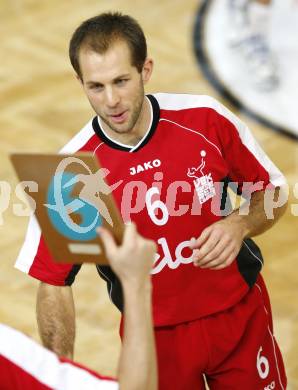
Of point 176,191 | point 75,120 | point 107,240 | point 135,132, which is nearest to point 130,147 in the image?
point 135,132

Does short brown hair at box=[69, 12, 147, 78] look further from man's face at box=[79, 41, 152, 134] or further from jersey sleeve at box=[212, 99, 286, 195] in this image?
jersey sleeve at box=[212, 99, 286, 195]

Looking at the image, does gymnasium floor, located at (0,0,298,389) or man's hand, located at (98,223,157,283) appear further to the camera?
gymnasium floor, located at (0,0,298,389)

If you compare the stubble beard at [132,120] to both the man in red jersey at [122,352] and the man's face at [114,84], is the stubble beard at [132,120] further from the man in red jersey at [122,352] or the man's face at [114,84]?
the man in red jersey at [122,352]

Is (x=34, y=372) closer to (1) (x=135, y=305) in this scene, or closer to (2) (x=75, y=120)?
(1) (x=135, y=305)

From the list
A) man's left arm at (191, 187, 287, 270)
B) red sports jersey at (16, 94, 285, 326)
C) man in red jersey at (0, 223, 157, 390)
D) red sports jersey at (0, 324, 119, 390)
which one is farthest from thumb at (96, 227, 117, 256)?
red sports jersey at (16, 94, 285, 326)

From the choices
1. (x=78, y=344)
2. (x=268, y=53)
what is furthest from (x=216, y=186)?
(x=268, y=53)

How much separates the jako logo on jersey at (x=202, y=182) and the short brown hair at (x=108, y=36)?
380 mm

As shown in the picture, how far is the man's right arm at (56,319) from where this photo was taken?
3.24 metres

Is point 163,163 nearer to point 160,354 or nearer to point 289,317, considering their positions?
point 160,354

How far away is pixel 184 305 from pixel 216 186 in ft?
1.36

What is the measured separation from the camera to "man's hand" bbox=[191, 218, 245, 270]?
3.10 meters

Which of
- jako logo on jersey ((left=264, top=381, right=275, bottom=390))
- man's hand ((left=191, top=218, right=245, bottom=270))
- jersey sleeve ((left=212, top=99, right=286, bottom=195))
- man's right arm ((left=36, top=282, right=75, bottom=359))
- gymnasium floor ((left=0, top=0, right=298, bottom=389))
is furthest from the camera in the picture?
gymnasium floor ((left=0, top=0, right=298, bottom=389))

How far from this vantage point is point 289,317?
492 centimetres

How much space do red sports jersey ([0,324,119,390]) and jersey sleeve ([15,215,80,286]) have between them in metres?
0.79
